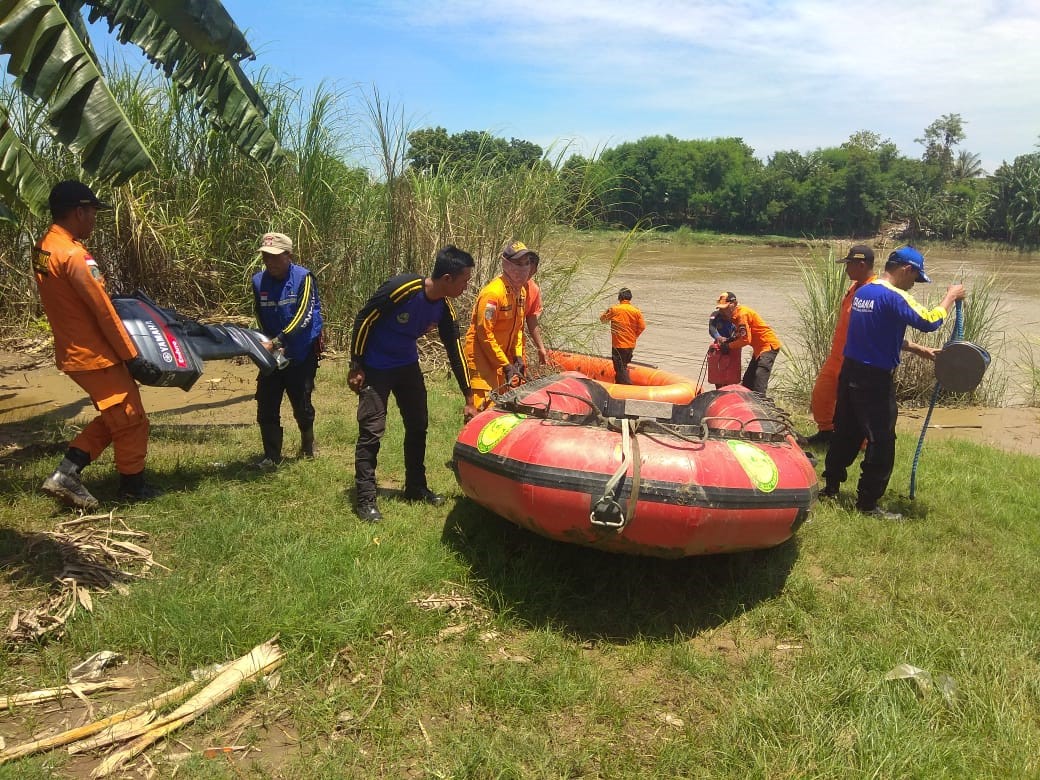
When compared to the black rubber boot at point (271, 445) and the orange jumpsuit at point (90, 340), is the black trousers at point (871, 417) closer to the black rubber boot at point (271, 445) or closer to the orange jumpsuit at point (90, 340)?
the black rubber boot at point (271, 445)

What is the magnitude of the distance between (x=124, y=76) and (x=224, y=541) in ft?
26.6

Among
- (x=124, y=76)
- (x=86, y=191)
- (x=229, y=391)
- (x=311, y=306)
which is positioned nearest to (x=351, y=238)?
(x=229, y=391)

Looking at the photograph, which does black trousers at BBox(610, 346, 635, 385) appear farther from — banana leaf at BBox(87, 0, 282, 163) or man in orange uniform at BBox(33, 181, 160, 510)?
man in orange uniform at BBox(33, 181, 160, 510)

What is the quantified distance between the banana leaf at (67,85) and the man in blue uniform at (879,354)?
14.2ft

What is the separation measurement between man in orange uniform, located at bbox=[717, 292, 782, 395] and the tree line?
130 ft

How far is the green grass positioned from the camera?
99.3 inches

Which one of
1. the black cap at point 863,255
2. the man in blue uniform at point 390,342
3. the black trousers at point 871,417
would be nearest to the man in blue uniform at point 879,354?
the black trousers at point 871,417

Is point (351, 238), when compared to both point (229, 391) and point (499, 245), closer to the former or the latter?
point (499, 245)

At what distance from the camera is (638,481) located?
3160 millimetres

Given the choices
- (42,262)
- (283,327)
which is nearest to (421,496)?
(283,327)

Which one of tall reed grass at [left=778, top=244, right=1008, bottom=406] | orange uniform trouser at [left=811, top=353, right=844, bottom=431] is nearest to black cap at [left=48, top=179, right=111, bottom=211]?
orange uniform trouser at [left=811, top=353, right=844, bottom=431]

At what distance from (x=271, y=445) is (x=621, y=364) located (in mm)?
4610

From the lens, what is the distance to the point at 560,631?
330 centimetres

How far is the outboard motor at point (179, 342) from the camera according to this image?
13.7 feet
